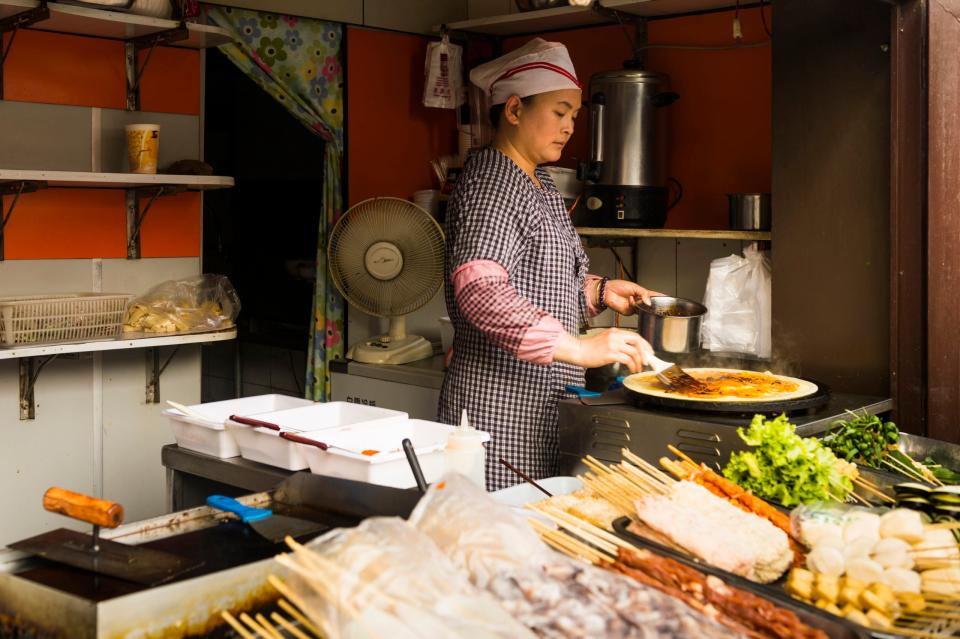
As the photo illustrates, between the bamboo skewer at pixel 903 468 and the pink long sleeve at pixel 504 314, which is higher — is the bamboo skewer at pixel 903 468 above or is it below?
below

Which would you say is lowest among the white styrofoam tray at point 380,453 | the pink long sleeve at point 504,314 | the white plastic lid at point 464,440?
the white styrofoam tray at point 380,453

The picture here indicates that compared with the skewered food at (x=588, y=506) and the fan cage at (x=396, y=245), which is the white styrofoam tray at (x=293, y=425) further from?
the fan cage at (x=396, y=245)

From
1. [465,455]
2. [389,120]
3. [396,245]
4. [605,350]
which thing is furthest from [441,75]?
[465,455]

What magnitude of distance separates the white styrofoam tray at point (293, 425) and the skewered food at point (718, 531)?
0.85 metres

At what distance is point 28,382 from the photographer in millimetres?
4027

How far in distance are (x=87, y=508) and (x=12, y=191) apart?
2.67 metres

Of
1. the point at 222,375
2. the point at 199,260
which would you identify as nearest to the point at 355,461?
the point at 199,260

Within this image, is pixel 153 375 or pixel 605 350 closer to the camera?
pixel 605 350

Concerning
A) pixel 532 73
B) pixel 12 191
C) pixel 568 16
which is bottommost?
pixel 12 191

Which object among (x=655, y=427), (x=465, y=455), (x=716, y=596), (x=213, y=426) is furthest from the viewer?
(x=655, y=427)

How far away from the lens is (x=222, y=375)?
6.68 meters

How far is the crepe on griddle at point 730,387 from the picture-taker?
2686 millimetres

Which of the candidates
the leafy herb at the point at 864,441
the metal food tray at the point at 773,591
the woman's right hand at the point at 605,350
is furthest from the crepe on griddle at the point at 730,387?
the metal food tray at the point at 773,591

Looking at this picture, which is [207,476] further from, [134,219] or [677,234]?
[677,234]
